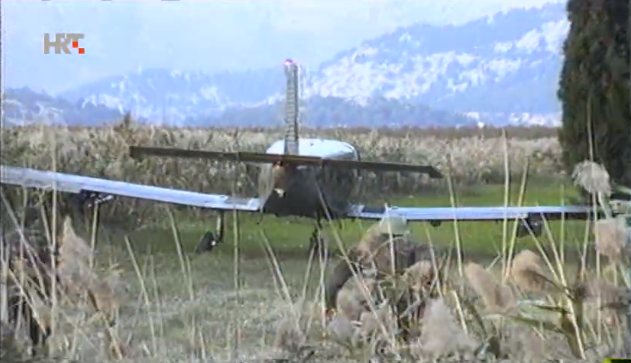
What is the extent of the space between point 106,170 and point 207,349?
0.50m

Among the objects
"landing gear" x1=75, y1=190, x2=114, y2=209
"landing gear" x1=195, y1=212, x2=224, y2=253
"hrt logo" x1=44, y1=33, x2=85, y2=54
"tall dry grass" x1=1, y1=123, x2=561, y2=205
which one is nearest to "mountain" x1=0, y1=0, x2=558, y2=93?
"hrt logo" x1=44, y1=33, x2=85, y2=54

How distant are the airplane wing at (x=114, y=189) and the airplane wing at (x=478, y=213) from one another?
28 centimetres

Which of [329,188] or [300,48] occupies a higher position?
[300,48]

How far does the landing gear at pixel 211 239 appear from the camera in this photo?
222 cm

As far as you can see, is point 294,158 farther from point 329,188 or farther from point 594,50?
point 594,50

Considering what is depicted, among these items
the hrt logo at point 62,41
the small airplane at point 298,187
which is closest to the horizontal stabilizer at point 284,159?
the small airplane at point 298,187

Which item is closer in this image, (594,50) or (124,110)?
(594,50)

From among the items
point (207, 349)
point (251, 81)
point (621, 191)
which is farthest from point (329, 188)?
point (621, 191)

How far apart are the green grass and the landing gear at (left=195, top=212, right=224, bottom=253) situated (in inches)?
0.5

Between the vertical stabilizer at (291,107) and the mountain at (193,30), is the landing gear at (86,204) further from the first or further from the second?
the vertical stabilizer at (291,107)

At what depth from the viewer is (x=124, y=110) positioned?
226 cm

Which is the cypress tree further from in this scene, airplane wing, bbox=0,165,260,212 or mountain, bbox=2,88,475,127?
airplane wing, bbox=0,165,260,212

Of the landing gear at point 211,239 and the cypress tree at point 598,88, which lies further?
the landing gear at point 211,239

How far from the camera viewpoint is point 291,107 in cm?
222
